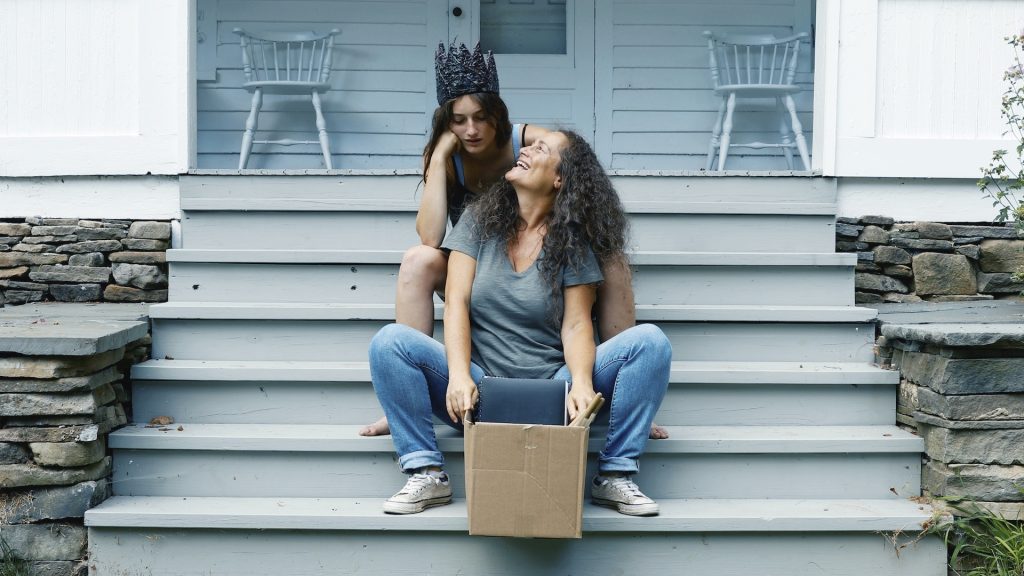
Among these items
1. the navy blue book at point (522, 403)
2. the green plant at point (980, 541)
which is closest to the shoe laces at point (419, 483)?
the navy blue book at point (522, 403)

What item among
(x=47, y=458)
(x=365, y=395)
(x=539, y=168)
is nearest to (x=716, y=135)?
(x=539, y=168)

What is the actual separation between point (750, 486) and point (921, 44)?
171cm

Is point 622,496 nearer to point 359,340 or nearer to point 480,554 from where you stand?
point 480,554

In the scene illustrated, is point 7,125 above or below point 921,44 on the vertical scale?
below

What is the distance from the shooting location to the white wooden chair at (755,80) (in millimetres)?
4434

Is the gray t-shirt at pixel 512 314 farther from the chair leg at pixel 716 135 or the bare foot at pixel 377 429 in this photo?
the chair leg at pixel 716 135

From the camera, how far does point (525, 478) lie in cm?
204

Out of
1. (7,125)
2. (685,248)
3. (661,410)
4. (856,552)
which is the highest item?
(7,125)

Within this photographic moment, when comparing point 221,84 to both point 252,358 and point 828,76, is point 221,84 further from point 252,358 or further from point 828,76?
point 828,76

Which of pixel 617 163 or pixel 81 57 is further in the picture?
pixel 617 163

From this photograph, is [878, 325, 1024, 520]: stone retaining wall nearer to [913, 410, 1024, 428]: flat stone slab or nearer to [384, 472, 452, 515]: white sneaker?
[913, 410, 1024, 428]: flat stone slab

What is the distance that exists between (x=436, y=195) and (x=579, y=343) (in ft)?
2.10

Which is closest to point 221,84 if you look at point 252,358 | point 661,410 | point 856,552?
point 252,358

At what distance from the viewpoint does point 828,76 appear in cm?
328
